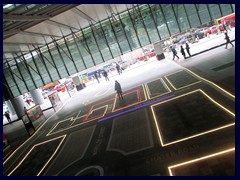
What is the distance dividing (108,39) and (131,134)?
18.9m

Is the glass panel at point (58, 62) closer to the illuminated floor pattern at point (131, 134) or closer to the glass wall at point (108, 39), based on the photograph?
the glass wall at point (108, 39)

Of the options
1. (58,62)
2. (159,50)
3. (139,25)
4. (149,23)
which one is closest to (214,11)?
(149,23)

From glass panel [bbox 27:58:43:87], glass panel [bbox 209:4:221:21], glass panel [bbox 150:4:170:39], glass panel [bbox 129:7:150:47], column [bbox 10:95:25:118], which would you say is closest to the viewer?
glass panel [bbox 209:4:221:21]

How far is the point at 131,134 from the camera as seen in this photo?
1156 centimetres

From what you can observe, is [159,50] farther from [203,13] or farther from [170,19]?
[203,13]

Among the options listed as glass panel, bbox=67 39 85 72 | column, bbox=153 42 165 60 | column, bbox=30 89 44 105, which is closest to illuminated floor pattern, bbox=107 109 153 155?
glass panel, bbox=67 39 85 72

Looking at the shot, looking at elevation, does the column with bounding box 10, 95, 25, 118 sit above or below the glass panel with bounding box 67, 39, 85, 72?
Result: below

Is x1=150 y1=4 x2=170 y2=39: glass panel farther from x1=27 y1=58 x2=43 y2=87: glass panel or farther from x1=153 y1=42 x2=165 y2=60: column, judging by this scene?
x1=27 y1=58 x2=43 y2=87: glass panel

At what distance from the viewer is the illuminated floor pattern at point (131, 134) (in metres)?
10.0

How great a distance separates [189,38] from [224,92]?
1533 inches

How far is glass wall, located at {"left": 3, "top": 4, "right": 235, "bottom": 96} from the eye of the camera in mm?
26656

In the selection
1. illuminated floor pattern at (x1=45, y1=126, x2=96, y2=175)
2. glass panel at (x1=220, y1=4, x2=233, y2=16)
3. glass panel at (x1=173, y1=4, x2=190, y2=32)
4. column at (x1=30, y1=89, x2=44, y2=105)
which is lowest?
illuminated floor pattern at (x1=45, y1=126, x2=96, y2=175)

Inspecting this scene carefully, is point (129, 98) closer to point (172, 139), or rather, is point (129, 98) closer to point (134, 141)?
point (134, 141)

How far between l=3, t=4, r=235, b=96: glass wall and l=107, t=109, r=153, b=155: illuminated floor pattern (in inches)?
599
